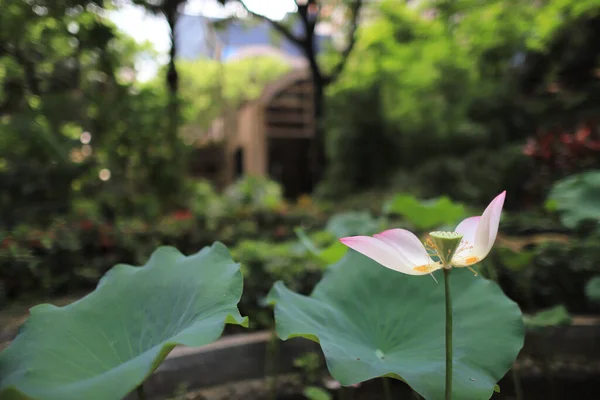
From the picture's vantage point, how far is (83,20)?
246 centimetres

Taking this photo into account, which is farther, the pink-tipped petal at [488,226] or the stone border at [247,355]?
the stone border at [247,355]

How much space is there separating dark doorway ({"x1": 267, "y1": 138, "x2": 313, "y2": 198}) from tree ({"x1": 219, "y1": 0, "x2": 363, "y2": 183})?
2.41 metres

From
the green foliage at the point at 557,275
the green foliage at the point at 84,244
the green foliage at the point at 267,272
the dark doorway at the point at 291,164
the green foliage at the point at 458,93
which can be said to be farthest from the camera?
the dark doorway at the point at 291,164

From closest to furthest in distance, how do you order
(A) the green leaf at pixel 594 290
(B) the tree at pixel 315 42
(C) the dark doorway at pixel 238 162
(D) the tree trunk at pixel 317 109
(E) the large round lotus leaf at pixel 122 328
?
1. (E) the large round lotus leaf at pixel 122 328
2. (A) the green leaf at pixel 594 290
3. (B) the tree at pixel 315 42
4. (D) the tree trunk at pixel 317 109
5. (C) the dark doorway at pixel 238 162

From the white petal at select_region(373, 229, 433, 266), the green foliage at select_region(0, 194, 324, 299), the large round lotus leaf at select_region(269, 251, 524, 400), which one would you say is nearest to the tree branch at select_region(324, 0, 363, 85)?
the green foliage at select_region(0, 194, 324, 299)

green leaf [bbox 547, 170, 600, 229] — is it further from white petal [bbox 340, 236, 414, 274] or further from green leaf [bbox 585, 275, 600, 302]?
white petal [bbox 340, 236, 414, 274]

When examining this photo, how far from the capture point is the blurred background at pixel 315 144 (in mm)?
2084

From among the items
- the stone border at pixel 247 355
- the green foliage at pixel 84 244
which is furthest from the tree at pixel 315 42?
the stone border at pixel 247 355

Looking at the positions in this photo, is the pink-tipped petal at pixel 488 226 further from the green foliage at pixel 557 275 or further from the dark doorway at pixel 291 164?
the dark doorway at pixel 291 164

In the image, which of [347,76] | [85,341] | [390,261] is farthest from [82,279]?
[347,76]

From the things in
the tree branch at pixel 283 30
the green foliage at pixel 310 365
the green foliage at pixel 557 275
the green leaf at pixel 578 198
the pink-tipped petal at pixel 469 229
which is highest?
the tree branch at pixel 283 30

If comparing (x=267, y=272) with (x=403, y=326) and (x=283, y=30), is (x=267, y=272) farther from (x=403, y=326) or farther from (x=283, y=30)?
(x=283, y=30)

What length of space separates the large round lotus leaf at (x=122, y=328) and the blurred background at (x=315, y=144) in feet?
1.82

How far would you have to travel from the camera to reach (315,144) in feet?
22.2
